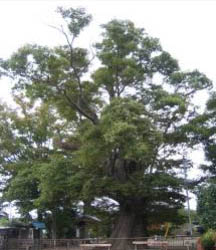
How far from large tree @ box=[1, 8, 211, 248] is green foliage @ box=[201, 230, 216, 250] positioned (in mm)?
7154

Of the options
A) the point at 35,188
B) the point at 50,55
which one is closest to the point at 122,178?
the point at 50,55

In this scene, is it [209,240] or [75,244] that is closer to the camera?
[209,240]

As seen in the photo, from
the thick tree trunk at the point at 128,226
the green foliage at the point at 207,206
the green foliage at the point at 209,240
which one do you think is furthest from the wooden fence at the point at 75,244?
the green foliage at the point at 209,240

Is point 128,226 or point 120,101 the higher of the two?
point 120,101

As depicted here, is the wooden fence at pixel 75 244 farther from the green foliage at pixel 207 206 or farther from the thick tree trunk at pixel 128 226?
the green foliage at pixel 207 206

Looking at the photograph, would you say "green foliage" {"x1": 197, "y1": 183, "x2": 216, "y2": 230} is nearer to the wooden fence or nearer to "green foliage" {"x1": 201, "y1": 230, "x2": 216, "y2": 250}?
"green foliage" {"x1": 201, "y1": 230, "x2": 216, "y2": 250}

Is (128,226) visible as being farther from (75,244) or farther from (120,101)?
(120,101)

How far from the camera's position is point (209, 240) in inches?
873

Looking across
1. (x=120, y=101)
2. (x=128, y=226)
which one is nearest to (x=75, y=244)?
(x=128, y=226)

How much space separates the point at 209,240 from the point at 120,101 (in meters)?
10.1

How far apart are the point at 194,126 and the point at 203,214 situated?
26.1 feet

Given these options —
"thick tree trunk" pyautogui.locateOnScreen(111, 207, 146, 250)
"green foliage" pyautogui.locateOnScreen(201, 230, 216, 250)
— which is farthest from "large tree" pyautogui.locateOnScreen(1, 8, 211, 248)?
"green foliage" pyautogui.locateOnScreen(201, 230, 216, 250)

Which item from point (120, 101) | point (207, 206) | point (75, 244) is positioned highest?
point (120, 101)

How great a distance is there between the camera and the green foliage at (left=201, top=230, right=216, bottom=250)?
72.5ft
